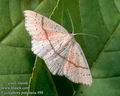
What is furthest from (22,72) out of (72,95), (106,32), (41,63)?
(106,32)

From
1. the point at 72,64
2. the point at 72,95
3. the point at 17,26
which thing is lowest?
the point at 72,95

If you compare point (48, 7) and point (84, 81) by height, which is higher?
point (48, 7)

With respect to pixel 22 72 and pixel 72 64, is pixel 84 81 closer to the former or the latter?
pixel 72 64

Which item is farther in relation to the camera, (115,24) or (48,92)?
(115,24)

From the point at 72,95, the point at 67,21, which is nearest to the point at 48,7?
the point at 67,21

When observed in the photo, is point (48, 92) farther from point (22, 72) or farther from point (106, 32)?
point (106, 32)

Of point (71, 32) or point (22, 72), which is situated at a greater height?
point (71, 32)
